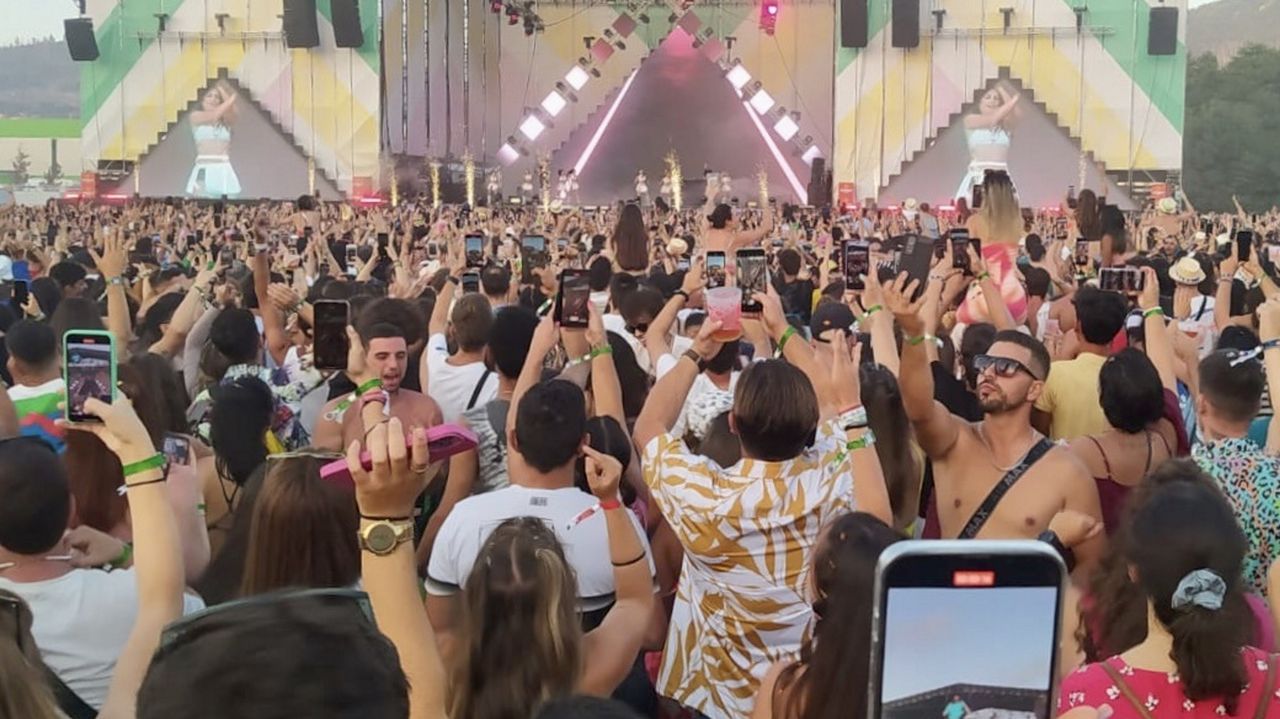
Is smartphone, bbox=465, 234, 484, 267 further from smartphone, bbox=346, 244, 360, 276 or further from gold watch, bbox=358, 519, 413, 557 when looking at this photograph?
gold watch, bbox=358, 519, 413, 557

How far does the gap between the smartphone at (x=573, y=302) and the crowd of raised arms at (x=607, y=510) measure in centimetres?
9

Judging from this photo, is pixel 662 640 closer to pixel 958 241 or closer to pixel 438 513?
pixel 438 513

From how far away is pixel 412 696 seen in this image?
2059 mm

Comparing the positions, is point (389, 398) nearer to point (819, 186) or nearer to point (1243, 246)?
point (1243, 246)

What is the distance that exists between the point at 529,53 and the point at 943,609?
35.0 meters

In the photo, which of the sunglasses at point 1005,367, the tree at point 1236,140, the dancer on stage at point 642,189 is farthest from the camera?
the tree at point 1236,140

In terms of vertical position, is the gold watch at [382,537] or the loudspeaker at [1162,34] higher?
the loudspeaker at [1162,34]

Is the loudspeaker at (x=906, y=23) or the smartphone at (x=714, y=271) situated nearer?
the smartphone at (x=714, y=271)

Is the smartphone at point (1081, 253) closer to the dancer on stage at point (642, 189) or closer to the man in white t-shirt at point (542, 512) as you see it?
the man in white t-shirt at point (542, 512)

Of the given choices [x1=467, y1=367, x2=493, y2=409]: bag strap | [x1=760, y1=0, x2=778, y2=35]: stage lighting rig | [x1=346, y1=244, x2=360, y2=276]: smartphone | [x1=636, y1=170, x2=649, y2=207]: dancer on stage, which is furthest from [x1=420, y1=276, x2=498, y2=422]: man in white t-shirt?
[x1=636, y1=170, x2=649, y2=207]: dancer on stage

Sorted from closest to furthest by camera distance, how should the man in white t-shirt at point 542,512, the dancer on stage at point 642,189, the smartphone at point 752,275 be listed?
the man in white t-shirt at point 542,512 < the smartphone at point 752,275 < the dancer on stage at point 642,189

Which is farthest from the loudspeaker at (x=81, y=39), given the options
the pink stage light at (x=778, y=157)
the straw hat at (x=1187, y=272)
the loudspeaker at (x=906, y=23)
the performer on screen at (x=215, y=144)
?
the straw hat at (x=1187, y=272)

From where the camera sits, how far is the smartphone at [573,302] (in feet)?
14.2

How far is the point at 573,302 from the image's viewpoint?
14.3ft
